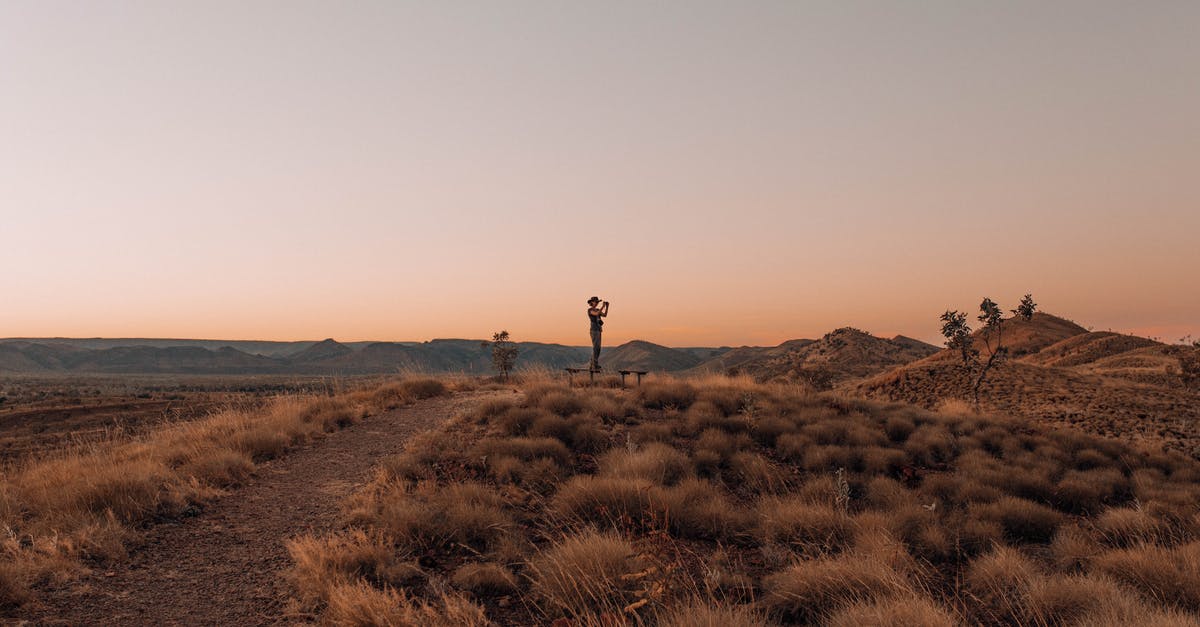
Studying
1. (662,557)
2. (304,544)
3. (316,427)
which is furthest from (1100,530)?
(316,427)

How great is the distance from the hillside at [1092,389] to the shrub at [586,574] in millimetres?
20846

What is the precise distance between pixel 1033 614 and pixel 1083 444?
41.4ft

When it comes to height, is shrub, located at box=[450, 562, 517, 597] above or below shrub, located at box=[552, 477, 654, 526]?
below

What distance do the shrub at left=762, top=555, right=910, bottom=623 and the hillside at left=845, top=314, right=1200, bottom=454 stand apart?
19.0m

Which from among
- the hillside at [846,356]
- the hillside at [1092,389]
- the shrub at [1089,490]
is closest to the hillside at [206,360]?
the hillside at [846,356]

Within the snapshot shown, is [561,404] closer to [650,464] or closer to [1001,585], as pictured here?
[650,464]

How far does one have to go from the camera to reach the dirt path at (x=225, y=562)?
5.24 meters

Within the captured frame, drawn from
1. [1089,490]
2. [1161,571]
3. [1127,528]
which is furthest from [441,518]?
[1089,490]

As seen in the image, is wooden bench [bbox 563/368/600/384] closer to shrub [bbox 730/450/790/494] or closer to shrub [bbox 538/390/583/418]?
shrub [bbox 538/390/583/418]

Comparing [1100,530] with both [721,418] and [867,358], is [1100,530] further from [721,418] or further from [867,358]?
[867,358]

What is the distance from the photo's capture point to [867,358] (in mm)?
50688

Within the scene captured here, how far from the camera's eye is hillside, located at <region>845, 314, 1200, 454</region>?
65.1 feet

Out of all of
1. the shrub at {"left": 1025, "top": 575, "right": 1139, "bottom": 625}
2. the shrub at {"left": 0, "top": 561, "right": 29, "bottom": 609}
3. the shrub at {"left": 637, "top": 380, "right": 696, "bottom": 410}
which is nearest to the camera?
the shrub at {"left": 1025, "top": 575, "right": 1139, "bottom": 625}

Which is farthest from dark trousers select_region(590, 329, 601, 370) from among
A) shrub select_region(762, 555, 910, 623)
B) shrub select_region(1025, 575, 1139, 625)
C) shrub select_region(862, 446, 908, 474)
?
shrub select_region(1025, 575, 1139, 625)
